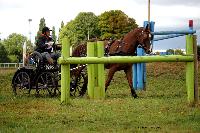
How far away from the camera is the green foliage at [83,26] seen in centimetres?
8888

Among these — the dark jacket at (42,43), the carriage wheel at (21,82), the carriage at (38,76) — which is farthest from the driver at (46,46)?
the carriage wheel at (21,82)

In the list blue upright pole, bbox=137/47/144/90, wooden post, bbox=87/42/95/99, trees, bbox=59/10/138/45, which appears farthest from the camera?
trees, bbox=59/10/138/45

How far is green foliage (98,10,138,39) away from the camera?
86.6 meters

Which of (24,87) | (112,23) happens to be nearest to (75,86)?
(24,87)

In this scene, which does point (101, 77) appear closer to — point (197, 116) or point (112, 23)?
point (197, 116)

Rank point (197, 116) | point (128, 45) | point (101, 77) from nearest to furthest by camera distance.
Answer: point (197, 116)
point (101, 77)
point (128, 45)

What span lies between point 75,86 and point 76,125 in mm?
7322

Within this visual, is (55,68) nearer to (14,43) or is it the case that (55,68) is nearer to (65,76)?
(65,76)

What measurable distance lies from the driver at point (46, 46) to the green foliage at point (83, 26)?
2850 inches

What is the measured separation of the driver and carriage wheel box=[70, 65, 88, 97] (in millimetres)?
1118

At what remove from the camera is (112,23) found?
8656 cm

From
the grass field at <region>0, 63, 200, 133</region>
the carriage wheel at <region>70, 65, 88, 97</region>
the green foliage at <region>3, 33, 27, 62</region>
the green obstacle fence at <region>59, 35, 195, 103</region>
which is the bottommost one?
the grass field at <region>0, 63, 200, 133</region>

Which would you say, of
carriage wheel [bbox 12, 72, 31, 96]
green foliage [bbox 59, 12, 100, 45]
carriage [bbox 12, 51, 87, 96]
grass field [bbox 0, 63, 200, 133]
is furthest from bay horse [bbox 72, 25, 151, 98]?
green foliage [bbox 59, 12, 100, 45]

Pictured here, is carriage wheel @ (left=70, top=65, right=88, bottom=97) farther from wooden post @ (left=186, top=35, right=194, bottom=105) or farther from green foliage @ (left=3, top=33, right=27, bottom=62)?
A: green foliage @ (left=3, top=33, right=27, bottom=62)
